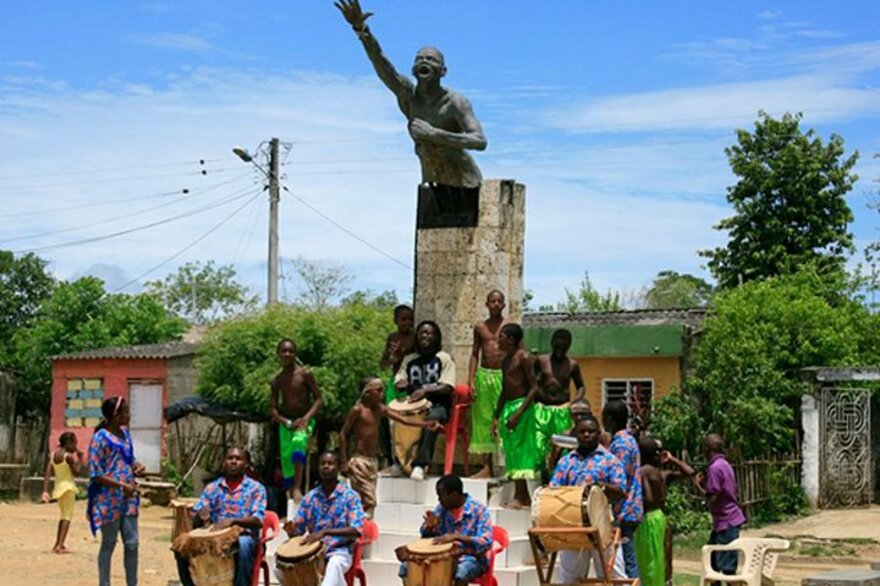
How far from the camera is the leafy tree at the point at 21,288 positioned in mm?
40406

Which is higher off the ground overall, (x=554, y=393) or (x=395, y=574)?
(x=554, y=393)

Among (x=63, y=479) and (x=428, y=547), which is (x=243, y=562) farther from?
(x=63, y=479)

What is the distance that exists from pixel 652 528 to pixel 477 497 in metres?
1.52

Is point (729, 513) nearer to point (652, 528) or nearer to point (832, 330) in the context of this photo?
point (652, 528)

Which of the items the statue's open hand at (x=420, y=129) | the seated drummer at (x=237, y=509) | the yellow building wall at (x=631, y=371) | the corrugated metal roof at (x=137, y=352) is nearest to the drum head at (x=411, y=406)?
the seated drummer at (x=237, y=509)

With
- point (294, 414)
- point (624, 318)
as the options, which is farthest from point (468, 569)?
point (624, 318)

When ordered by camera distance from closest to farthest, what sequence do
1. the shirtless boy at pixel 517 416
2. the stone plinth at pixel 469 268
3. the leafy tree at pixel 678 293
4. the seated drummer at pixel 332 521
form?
the seated drummer at pixel 332 521
the shirtless boy at pixel 517 416
the stone plinth at pixel 469 268
the leafy tree at pixel 678 293

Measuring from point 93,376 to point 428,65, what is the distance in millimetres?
19366

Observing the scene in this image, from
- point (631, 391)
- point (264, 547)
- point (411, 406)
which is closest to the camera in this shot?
point (264, 547)

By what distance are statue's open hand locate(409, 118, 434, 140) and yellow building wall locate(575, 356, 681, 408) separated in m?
12.4

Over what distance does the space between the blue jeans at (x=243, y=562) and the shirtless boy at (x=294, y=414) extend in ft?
7.96

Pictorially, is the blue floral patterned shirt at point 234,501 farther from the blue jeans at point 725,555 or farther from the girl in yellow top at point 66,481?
the girl in yellow top at point 66,481

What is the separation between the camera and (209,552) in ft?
31.8

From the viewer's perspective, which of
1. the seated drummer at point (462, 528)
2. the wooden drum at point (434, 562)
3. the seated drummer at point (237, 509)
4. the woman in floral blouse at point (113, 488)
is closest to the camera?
the wooden drum at point (434, 562)
